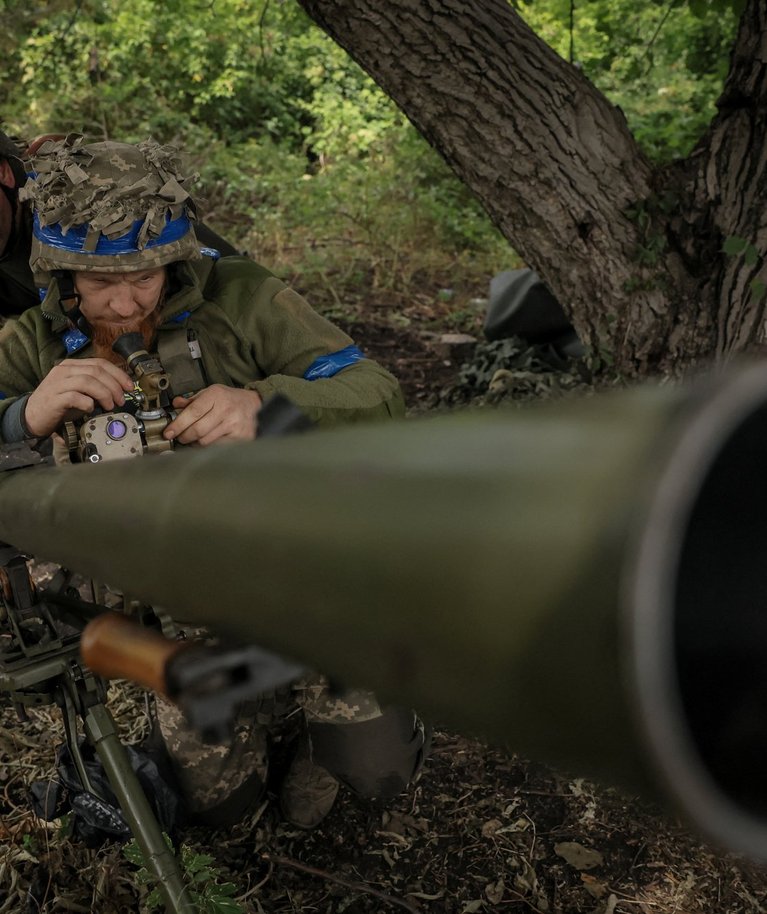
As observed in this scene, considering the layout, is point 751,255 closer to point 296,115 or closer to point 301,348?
point 301,348

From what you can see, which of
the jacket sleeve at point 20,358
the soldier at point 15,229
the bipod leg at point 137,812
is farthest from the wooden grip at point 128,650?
the soldier at point 15,229

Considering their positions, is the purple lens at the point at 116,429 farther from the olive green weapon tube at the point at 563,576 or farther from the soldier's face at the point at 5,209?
the olive green weapon tube at the point at 563,576

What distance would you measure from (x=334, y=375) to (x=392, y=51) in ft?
4.12

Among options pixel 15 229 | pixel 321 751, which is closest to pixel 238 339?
pixel 15 229

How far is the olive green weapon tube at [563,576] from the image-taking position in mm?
440

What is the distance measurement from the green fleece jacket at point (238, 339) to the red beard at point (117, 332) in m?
0.03

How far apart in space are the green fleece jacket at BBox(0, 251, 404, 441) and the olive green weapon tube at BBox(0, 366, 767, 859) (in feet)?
6.02

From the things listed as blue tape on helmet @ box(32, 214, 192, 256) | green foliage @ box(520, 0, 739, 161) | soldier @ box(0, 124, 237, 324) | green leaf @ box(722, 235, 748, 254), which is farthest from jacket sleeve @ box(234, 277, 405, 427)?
green foliage @ box(520, 0, 739, 161)

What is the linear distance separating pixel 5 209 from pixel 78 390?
1212 millimetres

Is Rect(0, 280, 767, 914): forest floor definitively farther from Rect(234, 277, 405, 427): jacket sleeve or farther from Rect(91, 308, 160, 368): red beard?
Rect(91, 308, 160, 368): red beard

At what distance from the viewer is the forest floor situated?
2.43 metres

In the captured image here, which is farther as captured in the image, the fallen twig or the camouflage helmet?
the fallen twig

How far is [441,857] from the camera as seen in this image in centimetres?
264

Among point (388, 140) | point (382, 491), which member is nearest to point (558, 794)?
point (382, 491)
